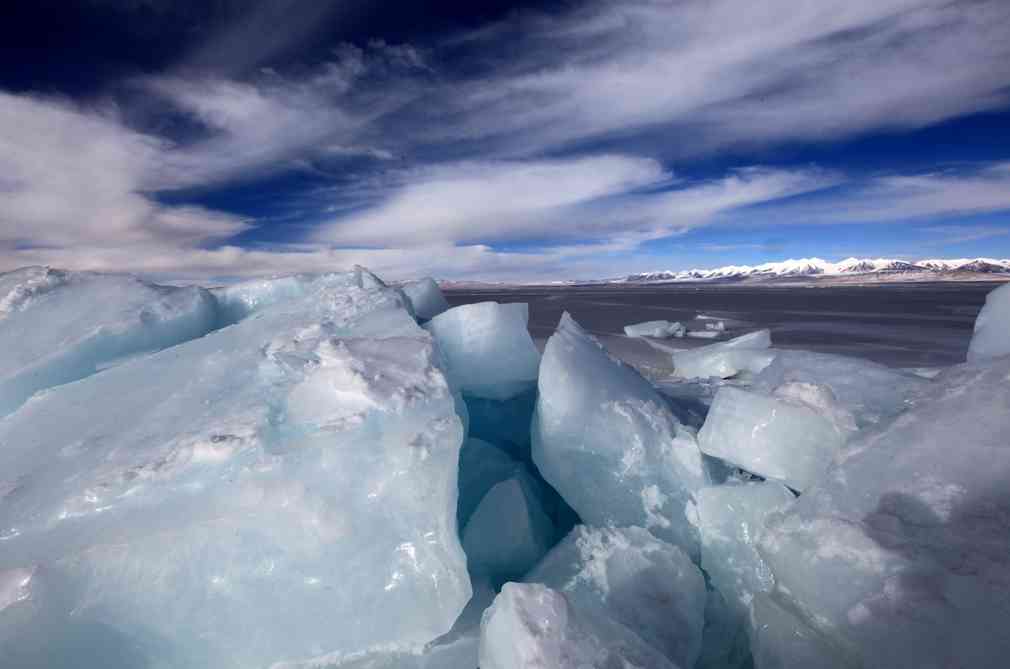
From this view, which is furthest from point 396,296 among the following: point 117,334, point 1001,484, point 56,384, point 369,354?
point 1001,484

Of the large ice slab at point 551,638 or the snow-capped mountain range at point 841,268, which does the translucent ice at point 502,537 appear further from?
the snow-capped mountain range at point 841,268

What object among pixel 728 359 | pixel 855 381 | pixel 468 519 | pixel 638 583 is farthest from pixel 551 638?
pixel 728 359

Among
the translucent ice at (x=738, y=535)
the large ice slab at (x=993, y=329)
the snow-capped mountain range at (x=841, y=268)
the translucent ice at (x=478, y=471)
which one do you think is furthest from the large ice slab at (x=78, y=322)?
the snow-capped mountain range at (x=841, y=268)

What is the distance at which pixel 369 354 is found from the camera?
234cm

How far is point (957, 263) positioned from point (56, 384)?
16949 centimetres

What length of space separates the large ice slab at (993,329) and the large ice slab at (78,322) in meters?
4.50

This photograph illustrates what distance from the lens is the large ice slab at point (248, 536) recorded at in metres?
1.77

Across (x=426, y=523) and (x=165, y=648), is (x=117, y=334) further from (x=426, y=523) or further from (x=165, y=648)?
(x=426, y=523)

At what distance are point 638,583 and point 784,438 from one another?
2.79 ft

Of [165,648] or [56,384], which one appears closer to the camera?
[165,648]

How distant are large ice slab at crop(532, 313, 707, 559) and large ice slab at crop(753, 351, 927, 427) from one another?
2.04ft

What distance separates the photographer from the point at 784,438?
2268 millimetres

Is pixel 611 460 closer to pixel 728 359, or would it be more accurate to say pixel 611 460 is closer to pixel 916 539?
pixel 916 539

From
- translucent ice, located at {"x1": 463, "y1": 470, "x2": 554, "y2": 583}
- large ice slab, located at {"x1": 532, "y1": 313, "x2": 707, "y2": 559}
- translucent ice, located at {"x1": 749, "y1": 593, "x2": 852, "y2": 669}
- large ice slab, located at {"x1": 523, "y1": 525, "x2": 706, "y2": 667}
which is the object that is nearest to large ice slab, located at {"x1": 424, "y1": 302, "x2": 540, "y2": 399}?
large ice slab, located at {"x1": 532, "y1": 313, "x2": 707, "y2": 559}
